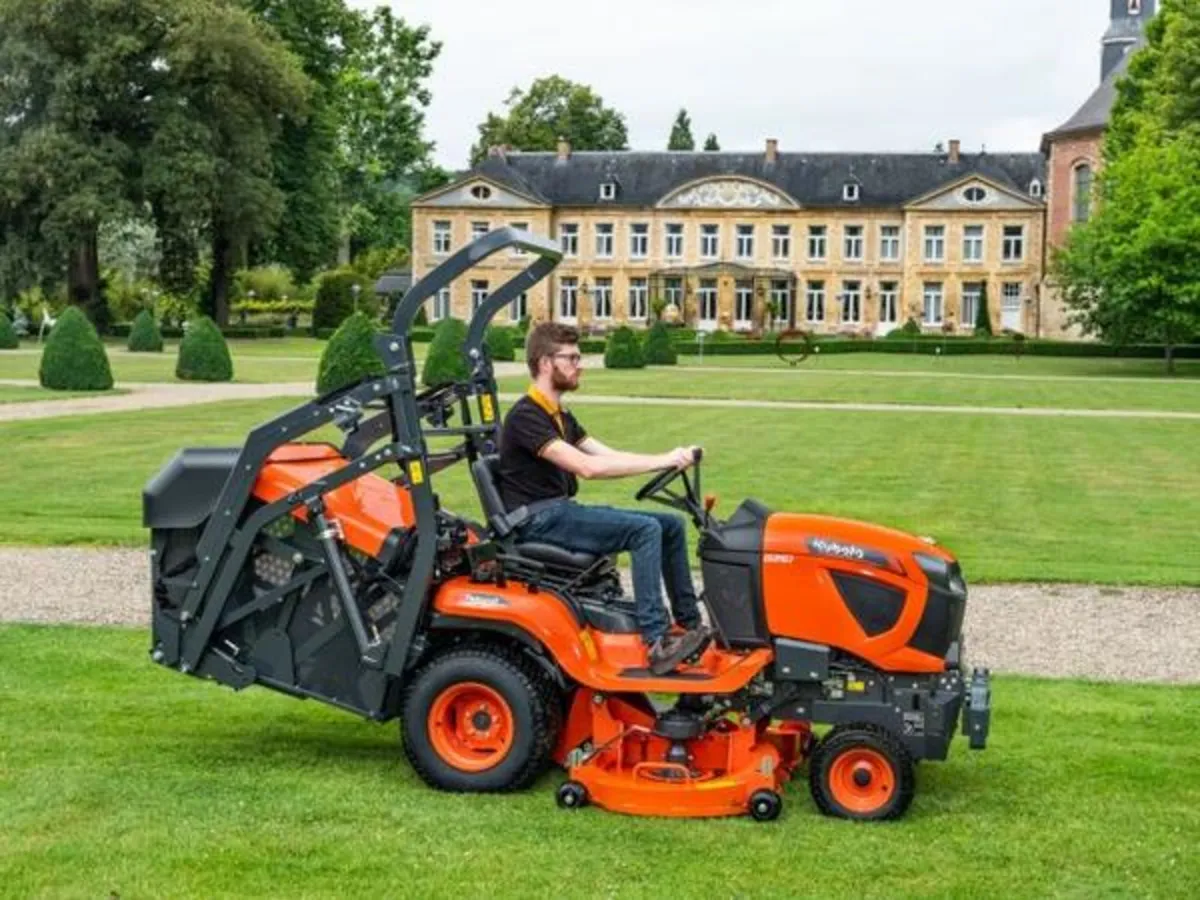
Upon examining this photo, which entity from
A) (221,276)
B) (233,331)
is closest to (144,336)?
(221,276)

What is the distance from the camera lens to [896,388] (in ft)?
131

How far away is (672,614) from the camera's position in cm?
664

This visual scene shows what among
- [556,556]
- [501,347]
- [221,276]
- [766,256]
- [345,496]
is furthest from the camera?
[766,256]

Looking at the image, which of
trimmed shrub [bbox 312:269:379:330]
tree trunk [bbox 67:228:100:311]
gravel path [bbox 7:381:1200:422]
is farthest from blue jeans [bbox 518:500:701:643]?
trimmed shrub [bbox 312:269:379:330]

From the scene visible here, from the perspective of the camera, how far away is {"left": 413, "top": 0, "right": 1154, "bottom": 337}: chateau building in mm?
86250

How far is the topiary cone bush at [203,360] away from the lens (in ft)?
128

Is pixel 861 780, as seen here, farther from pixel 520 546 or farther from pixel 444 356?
pixel 444 356

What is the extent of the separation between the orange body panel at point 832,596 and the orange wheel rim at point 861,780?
35cm

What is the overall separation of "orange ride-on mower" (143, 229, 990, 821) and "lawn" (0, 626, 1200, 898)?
0.21 metres

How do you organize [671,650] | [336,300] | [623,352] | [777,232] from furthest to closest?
[777,232] < [336,300] < [623,352] < [671,650]

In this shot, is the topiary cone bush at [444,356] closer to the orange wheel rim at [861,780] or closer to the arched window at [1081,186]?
the orange wheel rim at [861,780]

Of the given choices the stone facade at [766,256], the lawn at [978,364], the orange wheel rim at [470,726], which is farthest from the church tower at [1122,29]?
the orange wheel rim at [470,726]

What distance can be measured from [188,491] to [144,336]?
51176 millimetres

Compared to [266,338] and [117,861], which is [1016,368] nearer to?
[266,338]
